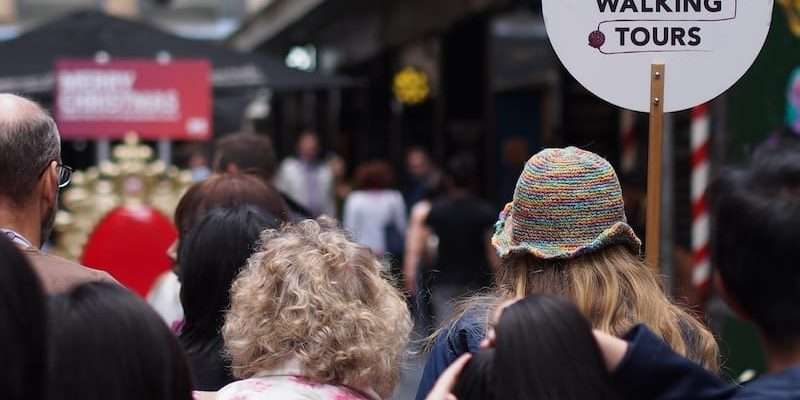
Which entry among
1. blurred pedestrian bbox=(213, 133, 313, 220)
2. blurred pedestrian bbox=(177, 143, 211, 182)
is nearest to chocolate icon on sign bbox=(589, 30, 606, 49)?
blurred pedestrian bbox=(213, 133, 313, 220)

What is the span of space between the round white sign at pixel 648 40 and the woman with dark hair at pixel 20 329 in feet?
6.15

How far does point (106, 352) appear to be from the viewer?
1781 mm

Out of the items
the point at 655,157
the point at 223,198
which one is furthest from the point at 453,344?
the point at 223,198

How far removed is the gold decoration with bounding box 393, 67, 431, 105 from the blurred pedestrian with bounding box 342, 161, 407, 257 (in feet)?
21.9

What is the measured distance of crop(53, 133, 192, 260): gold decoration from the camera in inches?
258

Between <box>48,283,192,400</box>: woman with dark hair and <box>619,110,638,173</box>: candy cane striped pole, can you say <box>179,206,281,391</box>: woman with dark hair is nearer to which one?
<box>48,283,192,400</box>: woman with dark hair

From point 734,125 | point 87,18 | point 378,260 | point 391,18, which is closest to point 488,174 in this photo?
point 391,18

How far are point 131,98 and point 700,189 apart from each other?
3569 millimetres

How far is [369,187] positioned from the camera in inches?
435

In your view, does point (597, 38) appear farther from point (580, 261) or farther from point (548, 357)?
point (548, 357)

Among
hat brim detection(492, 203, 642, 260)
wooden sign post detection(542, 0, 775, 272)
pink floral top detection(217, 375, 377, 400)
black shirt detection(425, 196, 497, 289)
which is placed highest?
wooden sign post detection(542, 0, 775, 272)

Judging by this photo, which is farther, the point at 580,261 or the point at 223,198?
the point at 223,198

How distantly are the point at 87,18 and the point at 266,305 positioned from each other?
831 centimetres

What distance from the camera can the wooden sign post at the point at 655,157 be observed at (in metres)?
3.34
